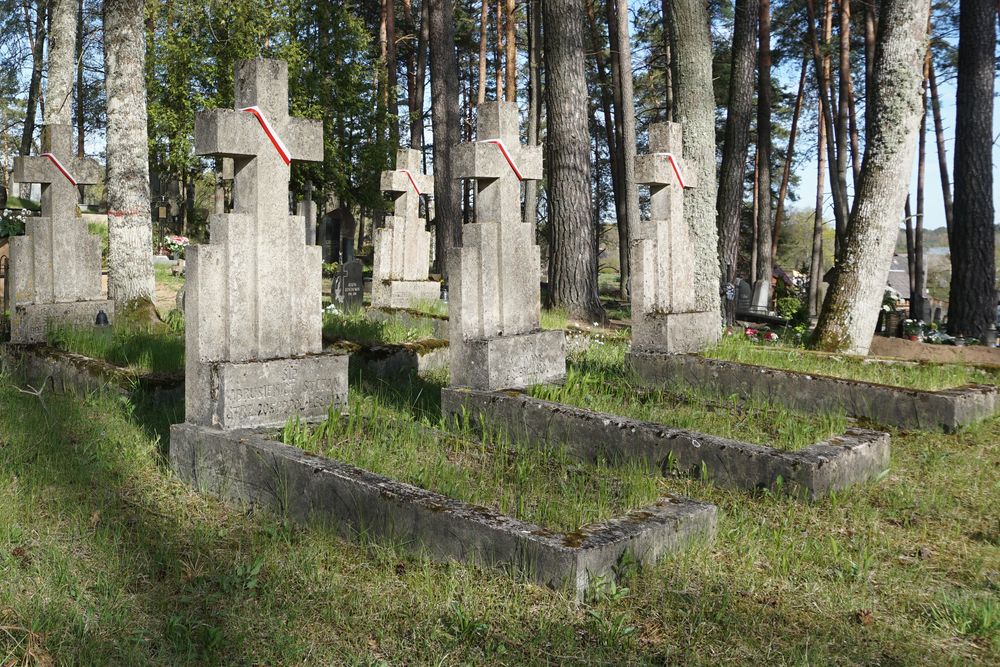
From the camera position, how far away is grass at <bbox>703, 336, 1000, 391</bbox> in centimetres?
714

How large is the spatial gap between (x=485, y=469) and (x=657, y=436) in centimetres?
112

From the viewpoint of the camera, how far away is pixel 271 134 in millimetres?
5328

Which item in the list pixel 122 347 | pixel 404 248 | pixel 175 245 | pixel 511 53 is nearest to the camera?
pixel 122 347

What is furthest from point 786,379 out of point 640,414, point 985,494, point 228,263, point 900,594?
point 228,263

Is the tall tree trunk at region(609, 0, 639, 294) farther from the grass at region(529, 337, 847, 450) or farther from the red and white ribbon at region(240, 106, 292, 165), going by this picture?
the red and white ribbon at region(240, 106, 292, 165)

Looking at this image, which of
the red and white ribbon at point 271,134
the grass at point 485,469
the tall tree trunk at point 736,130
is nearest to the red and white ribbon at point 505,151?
the red and white ribbon at point 271,134

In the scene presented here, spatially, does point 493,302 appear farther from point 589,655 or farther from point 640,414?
point 589,655

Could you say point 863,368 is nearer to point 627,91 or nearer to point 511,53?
point 627,91

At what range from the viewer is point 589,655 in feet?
10.1

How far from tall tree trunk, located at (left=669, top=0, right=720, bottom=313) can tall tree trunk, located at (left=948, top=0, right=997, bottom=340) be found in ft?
15.1

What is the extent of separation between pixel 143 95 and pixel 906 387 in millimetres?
8081

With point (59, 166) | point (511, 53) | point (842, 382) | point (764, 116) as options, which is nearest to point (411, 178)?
point (59, 166)

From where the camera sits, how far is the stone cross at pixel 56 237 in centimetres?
796

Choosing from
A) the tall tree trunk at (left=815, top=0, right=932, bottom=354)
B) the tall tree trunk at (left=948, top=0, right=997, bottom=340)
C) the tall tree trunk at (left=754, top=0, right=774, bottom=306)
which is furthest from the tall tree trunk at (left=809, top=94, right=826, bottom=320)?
the tall tree trunk at (left=815, top=0, right=932, bottom=354)
